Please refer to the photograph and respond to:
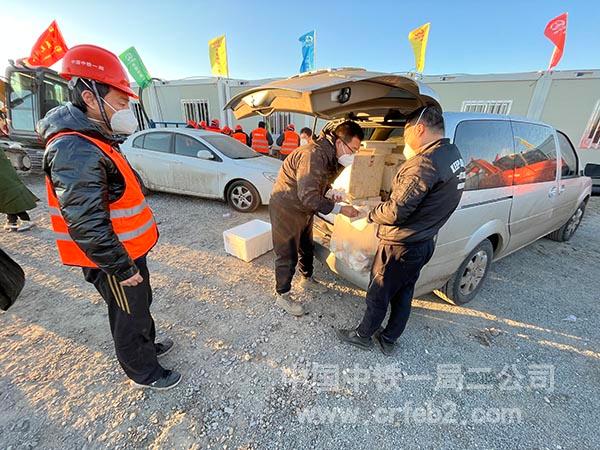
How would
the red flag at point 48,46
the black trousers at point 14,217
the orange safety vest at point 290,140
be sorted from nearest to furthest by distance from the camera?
1. the black trousers at point 14,217
2. the orange safety vest at point 290,140
3. the red flag at point 48,46

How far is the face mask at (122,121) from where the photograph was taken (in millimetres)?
1442

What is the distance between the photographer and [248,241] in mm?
3379

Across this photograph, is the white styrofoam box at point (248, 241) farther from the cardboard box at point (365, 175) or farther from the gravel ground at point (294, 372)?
the cardboard box at point (365, 175)

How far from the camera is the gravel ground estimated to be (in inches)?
64.4

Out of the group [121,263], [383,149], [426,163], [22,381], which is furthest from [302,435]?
[383,149]

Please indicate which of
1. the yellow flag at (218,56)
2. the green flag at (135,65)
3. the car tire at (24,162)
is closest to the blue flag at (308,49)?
the yellow flag at (218,56)

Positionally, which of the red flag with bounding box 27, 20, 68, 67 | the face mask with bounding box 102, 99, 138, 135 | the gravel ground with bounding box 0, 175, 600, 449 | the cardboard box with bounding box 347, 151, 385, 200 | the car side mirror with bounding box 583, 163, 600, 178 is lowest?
the gravel ground with bounding box 0, 175, 600, 449

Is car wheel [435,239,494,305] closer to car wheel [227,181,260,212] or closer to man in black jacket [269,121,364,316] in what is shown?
man in black jacket [269,121,364,316]

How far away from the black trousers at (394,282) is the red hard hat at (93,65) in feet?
6.28

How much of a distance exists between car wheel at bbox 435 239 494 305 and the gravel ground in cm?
16

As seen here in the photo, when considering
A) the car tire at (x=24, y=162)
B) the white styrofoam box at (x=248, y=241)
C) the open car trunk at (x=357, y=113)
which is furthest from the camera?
the car tire at (x=24, y=162)

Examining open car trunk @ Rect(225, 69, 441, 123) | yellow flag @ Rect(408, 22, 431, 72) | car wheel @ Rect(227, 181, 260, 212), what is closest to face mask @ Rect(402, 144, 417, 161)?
open car trunk @ Rect(225, 69, 441, 123)

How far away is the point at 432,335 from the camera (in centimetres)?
242

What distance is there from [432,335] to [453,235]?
3.11 ft
